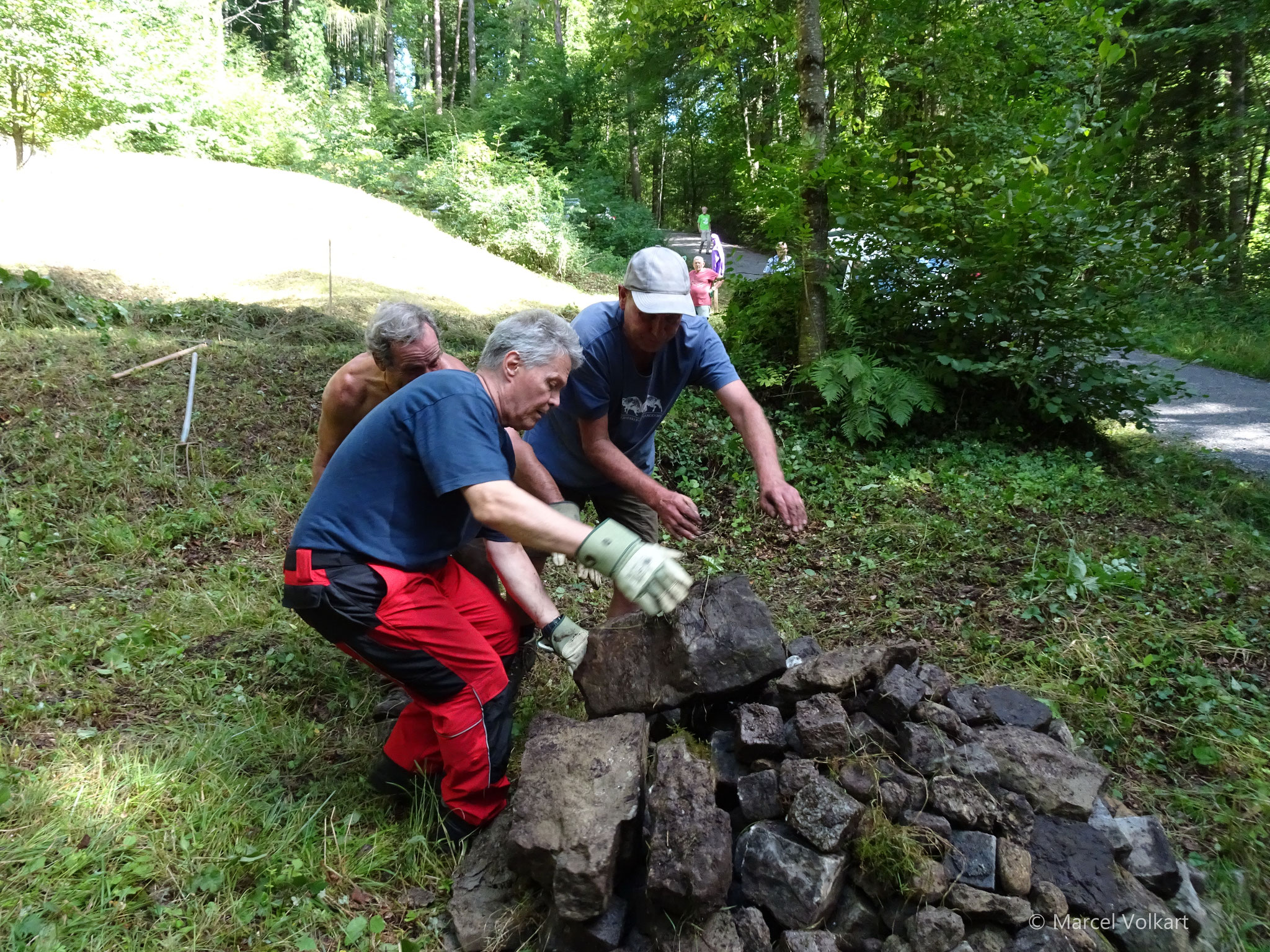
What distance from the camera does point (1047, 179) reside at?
546 centimetres

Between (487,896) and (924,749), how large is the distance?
1.49m

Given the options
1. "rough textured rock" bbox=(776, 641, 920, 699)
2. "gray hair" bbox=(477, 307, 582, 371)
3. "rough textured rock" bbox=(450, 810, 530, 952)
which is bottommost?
"rough textured rock" bbox=(450, 810, 530, 952)

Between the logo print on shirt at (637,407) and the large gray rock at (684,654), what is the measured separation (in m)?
0.88

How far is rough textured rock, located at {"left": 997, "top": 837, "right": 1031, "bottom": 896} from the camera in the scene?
6.97ft

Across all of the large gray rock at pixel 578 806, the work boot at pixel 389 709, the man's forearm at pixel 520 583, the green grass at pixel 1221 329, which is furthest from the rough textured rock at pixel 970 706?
the green grass at pixel 1221 329

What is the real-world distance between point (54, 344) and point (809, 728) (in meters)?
7.50

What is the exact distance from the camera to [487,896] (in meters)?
2.39

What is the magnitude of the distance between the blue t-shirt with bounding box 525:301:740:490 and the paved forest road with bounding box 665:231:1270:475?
4.12 m

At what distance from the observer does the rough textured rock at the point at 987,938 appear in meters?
2.01

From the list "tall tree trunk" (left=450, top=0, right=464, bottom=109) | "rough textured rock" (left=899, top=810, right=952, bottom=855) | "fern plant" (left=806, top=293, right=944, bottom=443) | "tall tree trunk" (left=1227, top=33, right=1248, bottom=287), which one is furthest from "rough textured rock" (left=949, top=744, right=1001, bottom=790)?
"tall tree trunk" (left=450, top=0, right=464, bottom=109)

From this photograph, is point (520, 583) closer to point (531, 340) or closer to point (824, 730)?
point (531, 340)

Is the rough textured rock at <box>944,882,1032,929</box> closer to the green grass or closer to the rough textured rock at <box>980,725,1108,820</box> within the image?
the rough textured rock at <box>980,725,1108,820</box>

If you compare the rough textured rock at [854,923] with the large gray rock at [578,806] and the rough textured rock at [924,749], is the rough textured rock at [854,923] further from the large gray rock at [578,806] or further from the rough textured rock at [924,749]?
the large gray rock at [578,806]

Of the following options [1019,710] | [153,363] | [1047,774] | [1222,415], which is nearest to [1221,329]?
[1222,415]
